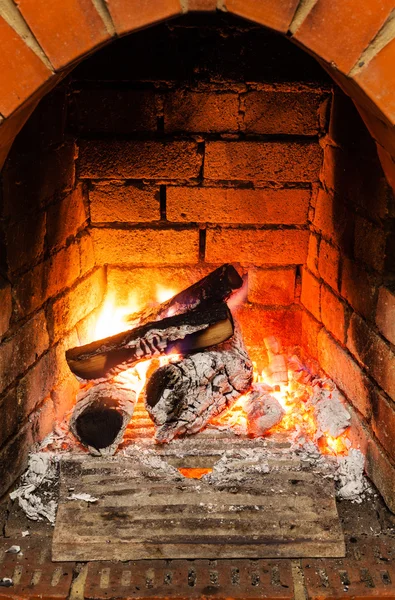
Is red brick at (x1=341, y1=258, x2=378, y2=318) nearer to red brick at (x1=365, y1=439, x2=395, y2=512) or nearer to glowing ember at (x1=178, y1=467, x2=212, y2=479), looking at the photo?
red brick at (x1=365, y1=439, x2=395, y2=512)

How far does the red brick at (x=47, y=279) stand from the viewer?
2.66 meters

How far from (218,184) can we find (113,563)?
6.37 ft

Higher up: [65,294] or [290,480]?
[65,294]

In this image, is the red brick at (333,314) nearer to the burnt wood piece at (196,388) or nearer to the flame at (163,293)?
the burnt wood piece at (196,388)

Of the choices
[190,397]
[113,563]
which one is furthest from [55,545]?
[190,397]

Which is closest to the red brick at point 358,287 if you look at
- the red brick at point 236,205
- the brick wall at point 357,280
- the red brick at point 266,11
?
the brick wall at point 357,280

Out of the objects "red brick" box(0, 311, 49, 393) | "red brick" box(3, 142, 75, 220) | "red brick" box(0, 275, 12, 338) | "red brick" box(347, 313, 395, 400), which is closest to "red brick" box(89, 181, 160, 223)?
"red brick" box(3, 142, 75, 220)

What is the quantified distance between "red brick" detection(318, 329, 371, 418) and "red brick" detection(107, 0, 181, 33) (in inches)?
67.6

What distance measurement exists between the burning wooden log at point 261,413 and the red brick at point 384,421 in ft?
1.59

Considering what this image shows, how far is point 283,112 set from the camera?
10.5 ft

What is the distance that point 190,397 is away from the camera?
9.67 feet

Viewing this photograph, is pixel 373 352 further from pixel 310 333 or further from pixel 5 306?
pixel 5 306

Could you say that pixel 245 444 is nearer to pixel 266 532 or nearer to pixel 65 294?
pixel 266 532

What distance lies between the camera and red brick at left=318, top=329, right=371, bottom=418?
2793mm
